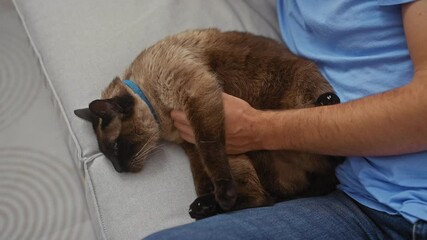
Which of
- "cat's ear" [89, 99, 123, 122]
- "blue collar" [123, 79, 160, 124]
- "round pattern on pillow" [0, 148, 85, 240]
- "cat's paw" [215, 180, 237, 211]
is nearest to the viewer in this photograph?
"cat's paw" [215, 180, 237, 211]

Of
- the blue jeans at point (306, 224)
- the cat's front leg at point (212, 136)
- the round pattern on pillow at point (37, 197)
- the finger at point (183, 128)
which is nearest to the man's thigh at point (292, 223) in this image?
the blue jeans at point (306, 224)

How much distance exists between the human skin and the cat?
0.23ft

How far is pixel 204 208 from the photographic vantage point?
1255 mm

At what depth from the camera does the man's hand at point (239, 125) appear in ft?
4.19

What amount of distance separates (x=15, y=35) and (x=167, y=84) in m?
1.07

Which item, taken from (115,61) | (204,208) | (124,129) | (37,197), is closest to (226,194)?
(204,208)

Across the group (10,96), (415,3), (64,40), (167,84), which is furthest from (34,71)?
(415,3)

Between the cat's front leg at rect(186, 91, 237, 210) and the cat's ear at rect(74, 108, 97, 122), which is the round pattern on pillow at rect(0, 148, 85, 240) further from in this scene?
the cat's front leg at rect(186, 91, 237, 210)

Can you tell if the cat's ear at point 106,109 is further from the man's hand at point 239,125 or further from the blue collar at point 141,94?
the man's hand at point 239,125

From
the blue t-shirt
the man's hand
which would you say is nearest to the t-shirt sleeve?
the blue t-shirt

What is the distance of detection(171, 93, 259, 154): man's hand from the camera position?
4.19 feet

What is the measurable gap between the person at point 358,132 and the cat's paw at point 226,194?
0.17 ft

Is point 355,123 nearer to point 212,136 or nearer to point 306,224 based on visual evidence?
point 306,224

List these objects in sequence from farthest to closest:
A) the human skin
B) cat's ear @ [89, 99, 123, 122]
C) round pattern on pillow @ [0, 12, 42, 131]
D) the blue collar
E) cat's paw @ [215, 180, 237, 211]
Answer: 1. round pattern on pillow @ [0, 12, 42, 131]
2. the blue collar
3. cat's ear @ [89, 99, 123, 122]
4. cat's paw @ [215, 180, 237, 211]
5. the human skin
